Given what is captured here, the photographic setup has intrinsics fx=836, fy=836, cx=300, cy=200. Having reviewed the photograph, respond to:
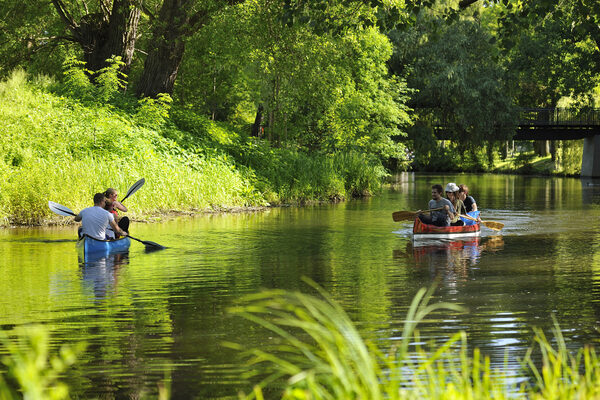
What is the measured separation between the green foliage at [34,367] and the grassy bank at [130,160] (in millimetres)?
13802

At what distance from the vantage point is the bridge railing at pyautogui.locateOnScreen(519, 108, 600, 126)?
6132 centimetres

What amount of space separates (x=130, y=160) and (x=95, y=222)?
9.59m

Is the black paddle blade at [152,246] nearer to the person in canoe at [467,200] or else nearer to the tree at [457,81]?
the person in canoe at [467,200]

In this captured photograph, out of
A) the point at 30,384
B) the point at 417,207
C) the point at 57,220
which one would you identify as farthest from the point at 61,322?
the point at 417,207

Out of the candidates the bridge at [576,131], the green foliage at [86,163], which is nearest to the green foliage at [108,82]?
the green foliage at [86,163]

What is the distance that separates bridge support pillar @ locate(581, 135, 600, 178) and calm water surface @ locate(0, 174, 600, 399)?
39553 millimetres

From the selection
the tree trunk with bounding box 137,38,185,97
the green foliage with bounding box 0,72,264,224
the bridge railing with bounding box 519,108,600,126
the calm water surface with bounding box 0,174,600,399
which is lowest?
the calm water surface with bounding box 0,174,600,399

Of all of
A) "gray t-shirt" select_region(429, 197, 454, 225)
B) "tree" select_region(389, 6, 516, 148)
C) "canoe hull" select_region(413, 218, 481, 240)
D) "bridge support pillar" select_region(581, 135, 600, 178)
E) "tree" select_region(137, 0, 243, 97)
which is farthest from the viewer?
"bridge support pillar" select_region(581, 135, 600, 178)

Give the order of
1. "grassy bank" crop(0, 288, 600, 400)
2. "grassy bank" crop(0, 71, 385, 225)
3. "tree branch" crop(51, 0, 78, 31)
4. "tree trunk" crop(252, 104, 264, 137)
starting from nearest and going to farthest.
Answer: "grassy bank" crop(0, 288, 600, 400) → "grassy bank" crop(0, 71, 385, 225) → "tree branch" crop(51, 0, 78, 31) → "tree trunk" crop(252, 104, 264, 137)

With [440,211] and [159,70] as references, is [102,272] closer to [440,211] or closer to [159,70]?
[440,211]

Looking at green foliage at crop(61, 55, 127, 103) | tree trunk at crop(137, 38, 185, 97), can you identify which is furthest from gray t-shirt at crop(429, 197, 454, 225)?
tree trunk at crop(137, 38, 185, 97)

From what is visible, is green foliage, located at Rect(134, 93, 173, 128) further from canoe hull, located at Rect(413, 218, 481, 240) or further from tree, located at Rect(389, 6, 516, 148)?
tree, located at Rect(389, 6, 516, 148)

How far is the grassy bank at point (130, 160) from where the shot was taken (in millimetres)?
21469

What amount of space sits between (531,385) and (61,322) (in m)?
5.30
